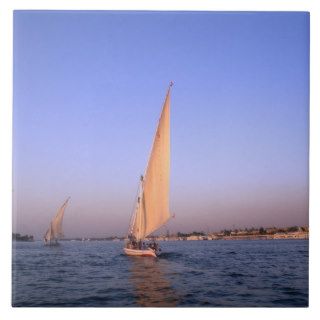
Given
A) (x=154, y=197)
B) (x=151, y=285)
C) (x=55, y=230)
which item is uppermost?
(x=154, y=197)

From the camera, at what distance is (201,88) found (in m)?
5.04

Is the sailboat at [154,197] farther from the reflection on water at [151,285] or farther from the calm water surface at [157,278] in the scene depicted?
the calm water surface at [157,278]

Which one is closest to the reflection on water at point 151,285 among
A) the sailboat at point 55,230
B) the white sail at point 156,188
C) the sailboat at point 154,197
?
the sailboat at point 154,197

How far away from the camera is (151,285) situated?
198 inches

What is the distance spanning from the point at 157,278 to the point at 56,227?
1.10 metres

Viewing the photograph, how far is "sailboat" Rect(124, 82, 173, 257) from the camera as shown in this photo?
16.6 feet

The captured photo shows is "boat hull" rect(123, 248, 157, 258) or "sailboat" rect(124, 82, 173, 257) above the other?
"sailboat" rect(124, 82, 173, 257)

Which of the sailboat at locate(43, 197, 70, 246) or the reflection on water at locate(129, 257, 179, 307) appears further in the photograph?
the sailboat at locate(43, 197, 70, 246)

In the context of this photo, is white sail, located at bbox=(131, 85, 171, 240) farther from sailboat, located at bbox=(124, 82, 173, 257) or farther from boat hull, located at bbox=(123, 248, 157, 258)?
boat hull, located at bbox=(123, 248, 157, 258)

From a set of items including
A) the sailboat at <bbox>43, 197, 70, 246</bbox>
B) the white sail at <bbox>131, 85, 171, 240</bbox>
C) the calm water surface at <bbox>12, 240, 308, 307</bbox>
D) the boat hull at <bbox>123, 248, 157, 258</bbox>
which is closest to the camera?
the calm water surface at <bbox>12, 240, 308, 307</bbox>

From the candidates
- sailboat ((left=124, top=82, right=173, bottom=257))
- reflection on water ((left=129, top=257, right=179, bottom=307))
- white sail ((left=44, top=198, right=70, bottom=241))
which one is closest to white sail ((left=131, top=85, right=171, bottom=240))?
sailboat ((left=124, top=82, right=173, bottom=257))

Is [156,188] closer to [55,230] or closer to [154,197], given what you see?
[154,197]

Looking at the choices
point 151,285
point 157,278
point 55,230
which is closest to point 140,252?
point 157,278
